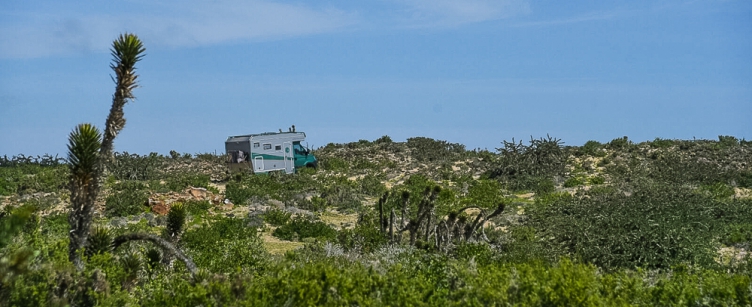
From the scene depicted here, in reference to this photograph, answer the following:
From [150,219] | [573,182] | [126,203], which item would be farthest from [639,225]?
[126,203]

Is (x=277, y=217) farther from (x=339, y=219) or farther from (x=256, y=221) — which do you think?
(x=339, y=219)

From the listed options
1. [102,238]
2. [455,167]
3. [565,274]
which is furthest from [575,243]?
[455,167]

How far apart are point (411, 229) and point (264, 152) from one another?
22833 millimetres

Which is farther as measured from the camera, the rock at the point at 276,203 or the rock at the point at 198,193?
the rock at the point at 198,193

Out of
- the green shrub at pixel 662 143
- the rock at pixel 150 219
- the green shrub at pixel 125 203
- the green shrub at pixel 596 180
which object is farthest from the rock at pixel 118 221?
the green shrub at pixel 662 143

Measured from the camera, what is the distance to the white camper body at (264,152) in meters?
39.0

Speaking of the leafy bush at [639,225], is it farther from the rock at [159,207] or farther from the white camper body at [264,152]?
the white camper body at [264,152]

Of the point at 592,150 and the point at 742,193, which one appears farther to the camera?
the point at 592,150

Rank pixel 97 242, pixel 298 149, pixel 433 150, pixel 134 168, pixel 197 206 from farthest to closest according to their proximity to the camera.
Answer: pixel 433 150 → pixel 298 149 → pixel 134 168 → pixel 197 206 → pixel 97 242

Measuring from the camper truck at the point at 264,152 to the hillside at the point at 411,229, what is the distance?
112cm

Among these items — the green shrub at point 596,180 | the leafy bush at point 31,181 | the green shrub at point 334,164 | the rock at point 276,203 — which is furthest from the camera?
the green shrub at point 334,164

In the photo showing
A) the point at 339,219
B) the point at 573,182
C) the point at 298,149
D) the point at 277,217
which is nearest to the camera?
the point at 277,217

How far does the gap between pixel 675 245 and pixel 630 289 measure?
315 inches

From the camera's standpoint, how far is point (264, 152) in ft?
129
